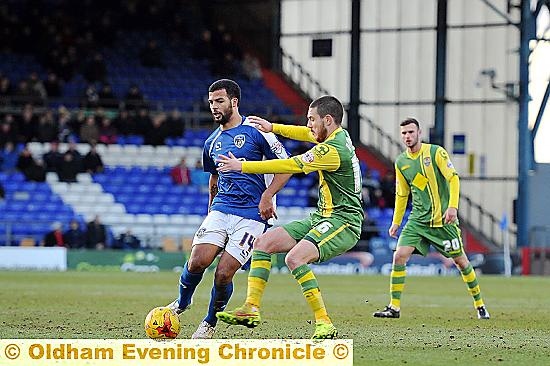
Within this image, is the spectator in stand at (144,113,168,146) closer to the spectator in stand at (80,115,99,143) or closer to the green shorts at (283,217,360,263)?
the spectator in stand at (80,115,99,143)

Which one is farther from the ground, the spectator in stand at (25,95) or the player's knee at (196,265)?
the spectator in stand at (25,95)

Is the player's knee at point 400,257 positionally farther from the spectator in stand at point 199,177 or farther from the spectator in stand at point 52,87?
the spectator in stand at point 52,87

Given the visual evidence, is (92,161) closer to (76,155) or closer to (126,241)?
(76,155)

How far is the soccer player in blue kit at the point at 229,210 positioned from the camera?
1048 cm

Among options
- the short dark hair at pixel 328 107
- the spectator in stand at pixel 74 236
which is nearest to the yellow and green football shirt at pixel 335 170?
the short dark hair at pixel 328 107

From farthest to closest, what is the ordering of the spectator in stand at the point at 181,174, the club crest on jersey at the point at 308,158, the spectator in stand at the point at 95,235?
1. the spectator in stand at the point at 181,174
2. the spectator in stand at the point at 95,235
3. the club crest on jersey at the point at 308,158

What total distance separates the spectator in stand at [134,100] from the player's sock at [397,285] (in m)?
21.0

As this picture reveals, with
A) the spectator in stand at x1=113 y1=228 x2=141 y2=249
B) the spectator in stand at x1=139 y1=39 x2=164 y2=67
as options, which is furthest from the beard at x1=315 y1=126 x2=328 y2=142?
the spectator in stand at x1=139 y1=39 x2=164 y2=67

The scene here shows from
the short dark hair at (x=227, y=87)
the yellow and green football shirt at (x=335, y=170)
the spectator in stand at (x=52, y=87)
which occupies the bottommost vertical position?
the yellow and green football shirt at (x=335, y=170)

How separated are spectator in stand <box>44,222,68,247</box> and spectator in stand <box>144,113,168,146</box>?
17.8ft

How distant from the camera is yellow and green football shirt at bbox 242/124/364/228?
32.7 ft

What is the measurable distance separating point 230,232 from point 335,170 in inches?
44.0

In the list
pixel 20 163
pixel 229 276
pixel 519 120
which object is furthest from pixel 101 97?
pixel 229 276

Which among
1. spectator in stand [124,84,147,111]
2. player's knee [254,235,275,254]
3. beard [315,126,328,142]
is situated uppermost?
spectator in stand [124,84,147,111]
